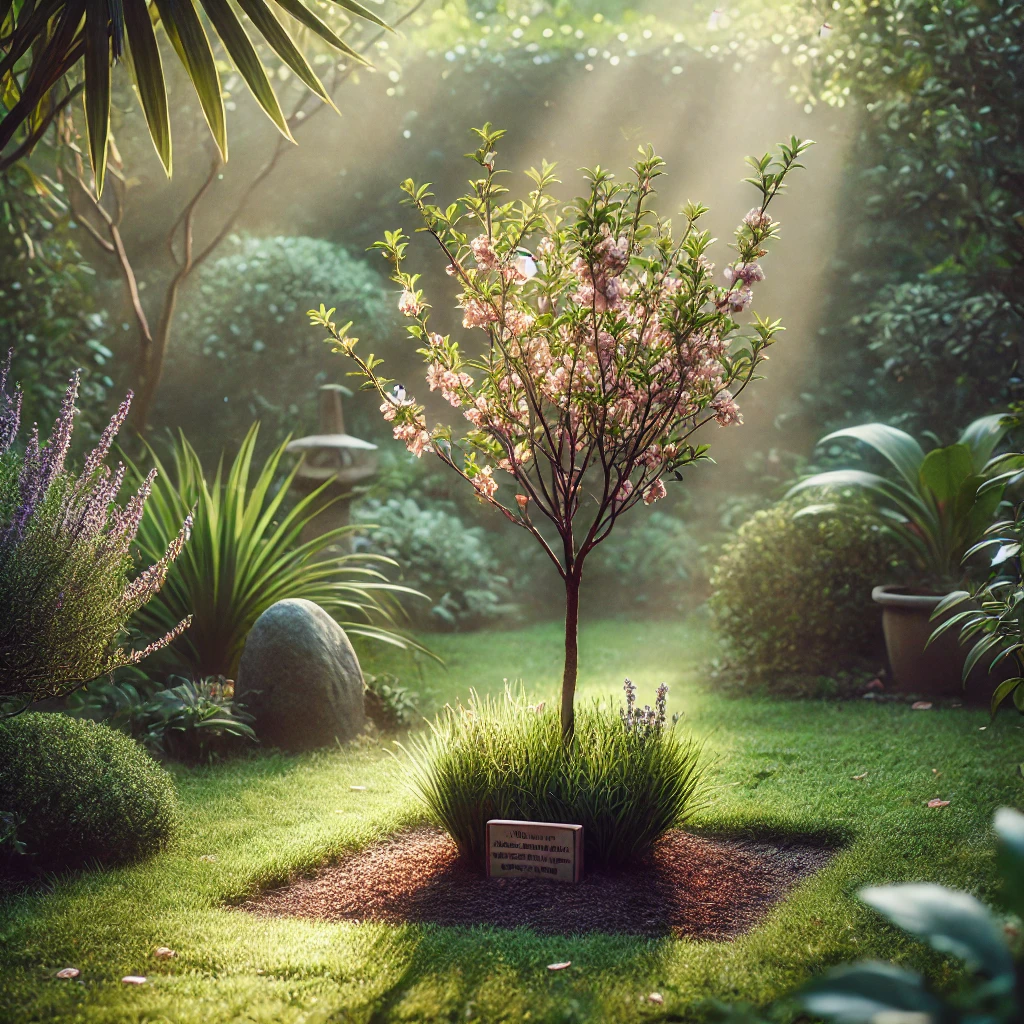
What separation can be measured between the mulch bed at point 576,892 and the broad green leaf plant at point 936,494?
2.67 meters

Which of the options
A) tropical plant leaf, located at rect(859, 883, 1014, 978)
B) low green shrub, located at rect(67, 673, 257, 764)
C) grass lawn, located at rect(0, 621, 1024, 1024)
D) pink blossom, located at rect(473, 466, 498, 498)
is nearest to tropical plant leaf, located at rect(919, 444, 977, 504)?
grass lawn, located at rect(0, 621, 1024, 1024)

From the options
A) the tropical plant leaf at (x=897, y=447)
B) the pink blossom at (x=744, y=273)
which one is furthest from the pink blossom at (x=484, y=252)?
the tropical plant leaf at (x=897, y=447)

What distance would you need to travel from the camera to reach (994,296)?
6012mm

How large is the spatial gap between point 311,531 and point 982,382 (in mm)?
4537

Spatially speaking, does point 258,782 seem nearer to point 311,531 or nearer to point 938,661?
point 311,531

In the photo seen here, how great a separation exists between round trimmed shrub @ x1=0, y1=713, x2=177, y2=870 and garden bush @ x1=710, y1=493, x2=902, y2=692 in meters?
3.55

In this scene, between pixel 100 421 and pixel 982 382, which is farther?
pixel 100 421

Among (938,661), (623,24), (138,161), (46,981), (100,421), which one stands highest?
(623,24)

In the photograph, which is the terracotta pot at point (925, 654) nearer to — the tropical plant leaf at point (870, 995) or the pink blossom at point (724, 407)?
the pink blossom at point (724, 407)

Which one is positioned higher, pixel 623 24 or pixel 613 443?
pixel 623 24

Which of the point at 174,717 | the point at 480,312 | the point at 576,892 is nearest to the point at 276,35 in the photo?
the point at 480,312

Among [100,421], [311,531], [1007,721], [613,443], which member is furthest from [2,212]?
[1007,721]

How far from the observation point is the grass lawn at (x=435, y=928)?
2.22 meters

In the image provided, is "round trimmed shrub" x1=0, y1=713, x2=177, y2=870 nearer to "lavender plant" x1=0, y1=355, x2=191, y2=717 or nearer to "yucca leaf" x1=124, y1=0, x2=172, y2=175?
"lavender plant" x1=0, y1=355, x2=191, y2=717
